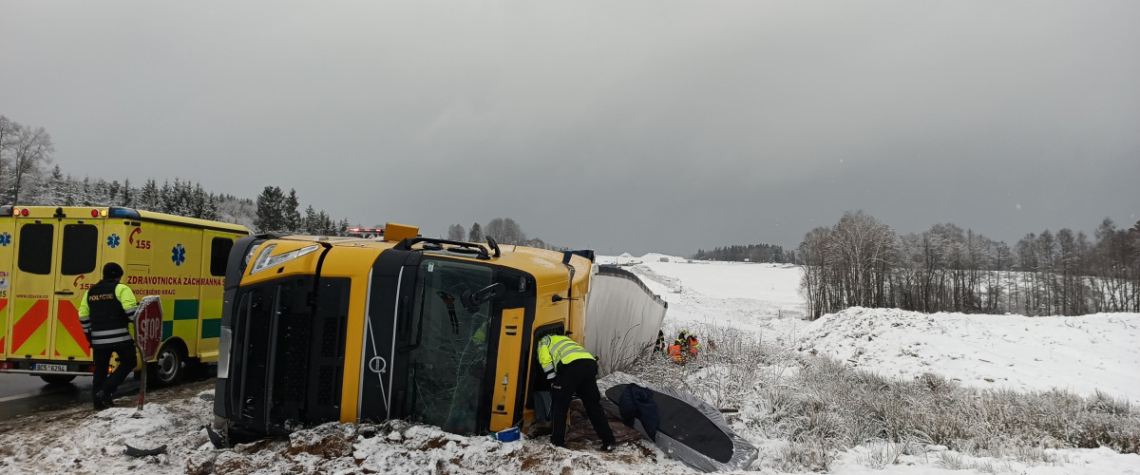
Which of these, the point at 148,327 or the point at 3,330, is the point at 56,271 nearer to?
the point at 3,330

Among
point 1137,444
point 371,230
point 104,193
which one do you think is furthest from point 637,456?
point 104,193

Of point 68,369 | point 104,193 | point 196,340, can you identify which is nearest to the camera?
point 68,369

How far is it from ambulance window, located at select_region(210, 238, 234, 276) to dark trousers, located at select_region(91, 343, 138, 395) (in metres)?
2.25

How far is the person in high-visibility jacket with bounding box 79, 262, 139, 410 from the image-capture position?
5863mm

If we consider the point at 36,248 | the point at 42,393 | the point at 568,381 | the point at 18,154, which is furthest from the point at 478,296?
the point at 18,154

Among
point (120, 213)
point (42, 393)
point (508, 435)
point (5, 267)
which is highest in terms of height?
point (120, 213)

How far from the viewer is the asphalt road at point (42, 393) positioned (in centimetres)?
605

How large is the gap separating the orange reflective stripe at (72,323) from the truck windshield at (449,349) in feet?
17.4

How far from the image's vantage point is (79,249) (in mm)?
6711

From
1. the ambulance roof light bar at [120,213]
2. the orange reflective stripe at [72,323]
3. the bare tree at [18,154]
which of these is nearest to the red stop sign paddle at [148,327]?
the orange reflective stripe at [72,323]

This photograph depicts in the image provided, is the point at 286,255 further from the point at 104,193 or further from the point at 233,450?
the point at 104,193

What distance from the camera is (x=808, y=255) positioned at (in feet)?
198

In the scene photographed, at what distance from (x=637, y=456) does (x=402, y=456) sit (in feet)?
→ 6.24

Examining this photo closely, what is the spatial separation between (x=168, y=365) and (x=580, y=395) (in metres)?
6.31
